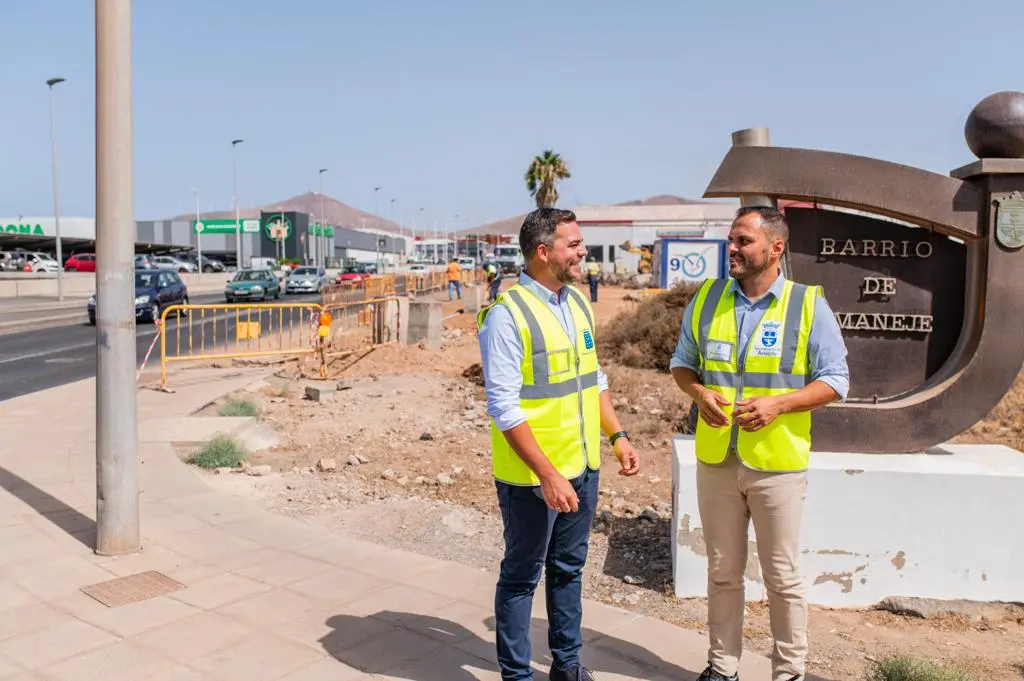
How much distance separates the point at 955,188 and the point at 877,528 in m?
2.06

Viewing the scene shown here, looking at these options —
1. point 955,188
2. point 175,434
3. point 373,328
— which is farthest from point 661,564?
point 373,328

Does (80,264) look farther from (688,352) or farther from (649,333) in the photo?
(688,352)

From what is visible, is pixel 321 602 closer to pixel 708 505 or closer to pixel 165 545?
pixel 165 545

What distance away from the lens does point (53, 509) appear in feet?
21.4

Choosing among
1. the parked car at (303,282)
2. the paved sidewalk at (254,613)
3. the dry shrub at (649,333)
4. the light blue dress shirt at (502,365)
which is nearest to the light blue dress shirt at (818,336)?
the light blue dress shirt at (502,365)

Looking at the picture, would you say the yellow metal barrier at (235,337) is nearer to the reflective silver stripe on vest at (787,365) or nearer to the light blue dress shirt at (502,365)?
the light blue dress shirt at (502,365)

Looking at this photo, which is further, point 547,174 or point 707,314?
point 547,174

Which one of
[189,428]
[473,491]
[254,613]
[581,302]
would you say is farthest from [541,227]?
[189,428]

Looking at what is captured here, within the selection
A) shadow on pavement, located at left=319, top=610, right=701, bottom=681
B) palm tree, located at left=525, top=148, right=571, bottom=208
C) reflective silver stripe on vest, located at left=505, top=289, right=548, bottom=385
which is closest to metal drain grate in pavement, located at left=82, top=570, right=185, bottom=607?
shadow on pavement, located at left=319, top=610, right=701, bottom=681

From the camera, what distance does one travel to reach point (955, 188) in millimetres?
5352

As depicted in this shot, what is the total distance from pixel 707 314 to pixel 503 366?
935mm

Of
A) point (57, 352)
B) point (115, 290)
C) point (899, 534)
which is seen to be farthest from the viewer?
point (57, 352)

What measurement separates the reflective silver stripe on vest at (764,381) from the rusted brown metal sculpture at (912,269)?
6.35 feet

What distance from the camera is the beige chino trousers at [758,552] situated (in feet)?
11.6
